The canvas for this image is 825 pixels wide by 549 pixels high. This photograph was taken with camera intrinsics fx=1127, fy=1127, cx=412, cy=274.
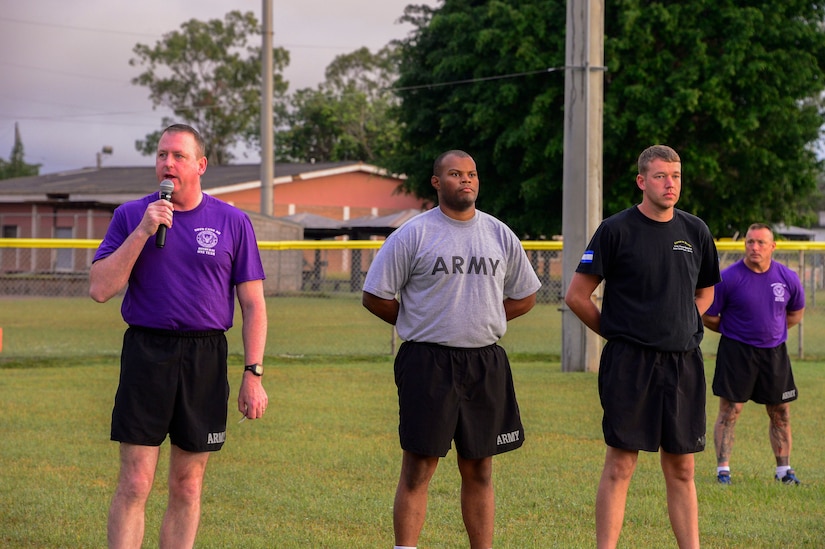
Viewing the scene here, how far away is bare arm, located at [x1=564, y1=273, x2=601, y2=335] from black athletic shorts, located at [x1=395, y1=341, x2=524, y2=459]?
23.9 inches

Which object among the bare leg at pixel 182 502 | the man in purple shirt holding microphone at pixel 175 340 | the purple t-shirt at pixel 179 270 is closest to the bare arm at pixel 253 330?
the man in purple shirt holding microphone at pixel 175 340

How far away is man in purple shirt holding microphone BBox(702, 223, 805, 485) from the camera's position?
884 centimetres

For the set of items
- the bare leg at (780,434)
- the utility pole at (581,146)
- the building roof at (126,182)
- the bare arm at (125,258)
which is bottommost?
the bare leg at (780,434)

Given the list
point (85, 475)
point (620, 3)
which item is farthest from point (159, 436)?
point (620, 3)

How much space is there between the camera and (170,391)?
514 cm

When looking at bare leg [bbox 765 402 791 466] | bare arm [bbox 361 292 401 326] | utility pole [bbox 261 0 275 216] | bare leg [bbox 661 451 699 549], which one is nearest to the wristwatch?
bare arm [bbox 361 292 401 326]

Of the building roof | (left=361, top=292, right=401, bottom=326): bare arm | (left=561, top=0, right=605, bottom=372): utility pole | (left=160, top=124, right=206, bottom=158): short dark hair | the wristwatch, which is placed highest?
the building roof

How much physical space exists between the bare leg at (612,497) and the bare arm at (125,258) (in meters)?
2.62

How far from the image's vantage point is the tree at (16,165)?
10612 centimetres

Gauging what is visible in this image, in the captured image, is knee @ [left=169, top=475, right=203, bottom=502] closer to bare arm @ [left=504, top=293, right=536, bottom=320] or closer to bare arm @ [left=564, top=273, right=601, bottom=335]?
bare arm @ [left=504, top=293, right=536, bottom=320]

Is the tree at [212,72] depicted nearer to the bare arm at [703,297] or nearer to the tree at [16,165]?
the tree at [16,165]

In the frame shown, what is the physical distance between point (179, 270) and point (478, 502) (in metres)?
1.95

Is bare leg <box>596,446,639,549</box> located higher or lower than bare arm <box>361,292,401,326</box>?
lower

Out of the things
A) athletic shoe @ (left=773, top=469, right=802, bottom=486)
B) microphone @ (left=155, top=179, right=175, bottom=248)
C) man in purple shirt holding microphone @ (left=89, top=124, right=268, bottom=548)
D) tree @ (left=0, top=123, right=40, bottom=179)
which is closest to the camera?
microphone @ (left=155, top=179, right=175, bottom=248)
